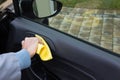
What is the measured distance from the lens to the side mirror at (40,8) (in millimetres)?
2008

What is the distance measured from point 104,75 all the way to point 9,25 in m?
0.62

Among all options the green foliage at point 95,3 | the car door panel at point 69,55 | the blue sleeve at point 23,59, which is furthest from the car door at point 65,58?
the green foliage at point 95,3

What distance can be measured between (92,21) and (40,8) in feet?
11.1

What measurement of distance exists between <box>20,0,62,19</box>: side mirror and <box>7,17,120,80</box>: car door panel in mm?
69

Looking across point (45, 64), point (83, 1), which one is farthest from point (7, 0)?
point (83, 1)

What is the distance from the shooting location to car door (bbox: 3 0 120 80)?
1754 millimetres

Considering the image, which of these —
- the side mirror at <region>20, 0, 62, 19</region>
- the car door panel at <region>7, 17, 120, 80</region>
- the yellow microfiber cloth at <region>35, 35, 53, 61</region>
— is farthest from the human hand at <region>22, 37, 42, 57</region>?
the side mirror at <region>20, 0, 62, 19</region>

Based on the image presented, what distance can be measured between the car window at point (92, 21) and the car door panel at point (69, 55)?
2.97 meters

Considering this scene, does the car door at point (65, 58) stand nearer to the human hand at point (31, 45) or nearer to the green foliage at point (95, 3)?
the human hand at point (31, 45)

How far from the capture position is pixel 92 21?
5723mm

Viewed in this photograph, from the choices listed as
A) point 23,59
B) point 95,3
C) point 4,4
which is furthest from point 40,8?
point 95,3

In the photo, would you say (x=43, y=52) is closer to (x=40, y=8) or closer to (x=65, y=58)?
(x=65, y=58)

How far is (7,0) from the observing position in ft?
6.71

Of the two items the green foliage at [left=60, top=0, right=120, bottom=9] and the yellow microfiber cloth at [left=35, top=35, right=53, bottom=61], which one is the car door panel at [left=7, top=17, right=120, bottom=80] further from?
the green foliage at [left=60, top=0, right=120, bottom=9]
